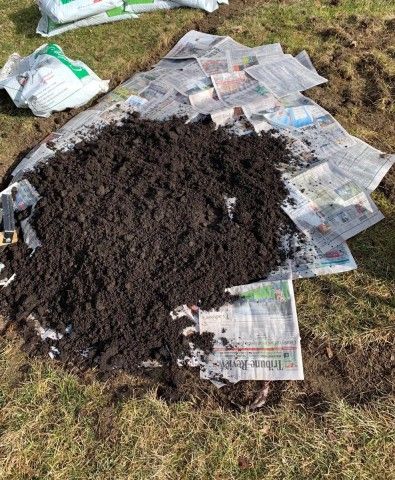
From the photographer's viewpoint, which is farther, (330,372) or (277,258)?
(277,258)

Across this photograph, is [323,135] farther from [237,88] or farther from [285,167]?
[237,88]

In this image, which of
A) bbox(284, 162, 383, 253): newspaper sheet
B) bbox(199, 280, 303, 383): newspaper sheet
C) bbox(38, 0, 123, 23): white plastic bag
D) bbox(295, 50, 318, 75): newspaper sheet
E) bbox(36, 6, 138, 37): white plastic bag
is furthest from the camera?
bbox(36, 6, 138, 37): white plastic bag

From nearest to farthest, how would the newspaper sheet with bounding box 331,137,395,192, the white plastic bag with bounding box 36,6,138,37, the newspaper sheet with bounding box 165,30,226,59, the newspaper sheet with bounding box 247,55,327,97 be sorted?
the newspaper sheet with bounding box 331,137,395,192 → the newspaper sheet with bounding box 247,55,327,97 → the newspaper sheet with bounding box 165,30,226,59 → the white plastic bag with bounding box 36,6,138,37

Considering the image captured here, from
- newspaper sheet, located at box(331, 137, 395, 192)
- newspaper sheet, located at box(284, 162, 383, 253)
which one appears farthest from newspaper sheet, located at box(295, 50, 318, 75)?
newspaper sheet, located at box(284, 162, 383, 253)

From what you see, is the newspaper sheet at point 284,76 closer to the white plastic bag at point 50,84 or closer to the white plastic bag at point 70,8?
the white plastic bag at point 50,84

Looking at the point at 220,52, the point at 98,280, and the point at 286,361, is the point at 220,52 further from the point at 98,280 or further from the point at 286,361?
the point at 286,361

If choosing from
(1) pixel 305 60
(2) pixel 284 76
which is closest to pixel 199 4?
(1) pixel 305 60

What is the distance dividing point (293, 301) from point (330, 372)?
0.44 metres

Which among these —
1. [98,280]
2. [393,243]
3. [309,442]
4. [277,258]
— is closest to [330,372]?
[309,442]

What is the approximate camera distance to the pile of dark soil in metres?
2.64

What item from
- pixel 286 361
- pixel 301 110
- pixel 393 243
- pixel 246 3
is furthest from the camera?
pixel 246 3

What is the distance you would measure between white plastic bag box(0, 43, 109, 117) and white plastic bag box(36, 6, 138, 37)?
1.02m

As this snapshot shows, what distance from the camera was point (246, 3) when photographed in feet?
18.2

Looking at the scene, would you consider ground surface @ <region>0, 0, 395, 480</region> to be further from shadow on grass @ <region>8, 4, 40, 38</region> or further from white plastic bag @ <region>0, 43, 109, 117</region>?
shadow on grass @ <region>8, 4, 40, 38</region>
